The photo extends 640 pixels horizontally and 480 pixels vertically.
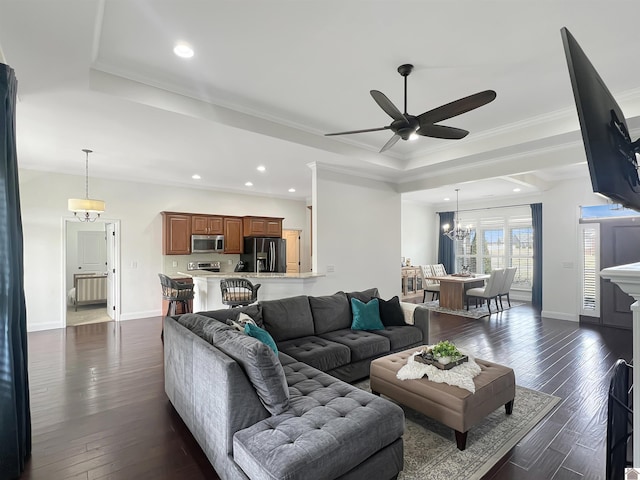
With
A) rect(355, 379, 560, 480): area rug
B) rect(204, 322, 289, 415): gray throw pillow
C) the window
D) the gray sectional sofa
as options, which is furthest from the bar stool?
the window

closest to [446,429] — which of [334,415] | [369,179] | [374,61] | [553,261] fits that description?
[334,415]

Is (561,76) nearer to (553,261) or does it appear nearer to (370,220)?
(370,220)

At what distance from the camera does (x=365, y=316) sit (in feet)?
13.2

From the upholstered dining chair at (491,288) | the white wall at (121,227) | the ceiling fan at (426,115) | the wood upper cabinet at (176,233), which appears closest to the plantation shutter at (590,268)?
the upholstered dining chair at (491,288)

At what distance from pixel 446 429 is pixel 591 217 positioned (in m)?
6.20

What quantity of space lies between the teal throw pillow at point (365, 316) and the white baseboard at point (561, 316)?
197 inches

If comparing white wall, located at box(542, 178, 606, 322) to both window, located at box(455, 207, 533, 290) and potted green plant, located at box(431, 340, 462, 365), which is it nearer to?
window, located at box(455, 207, 533, 290)

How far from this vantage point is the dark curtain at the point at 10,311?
78.5 inches

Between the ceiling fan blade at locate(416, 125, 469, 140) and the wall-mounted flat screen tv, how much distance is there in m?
1.71

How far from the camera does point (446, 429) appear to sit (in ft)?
8.61

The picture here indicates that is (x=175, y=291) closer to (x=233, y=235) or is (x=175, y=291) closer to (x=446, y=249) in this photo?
(x=233, y=235)

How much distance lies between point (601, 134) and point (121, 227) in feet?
24.4

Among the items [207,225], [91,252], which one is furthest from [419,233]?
[91,252]

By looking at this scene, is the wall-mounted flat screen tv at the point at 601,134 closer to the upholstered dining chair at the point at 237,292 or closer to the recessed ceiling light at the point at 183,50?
the recessed ceiling light at the point at 183,50
